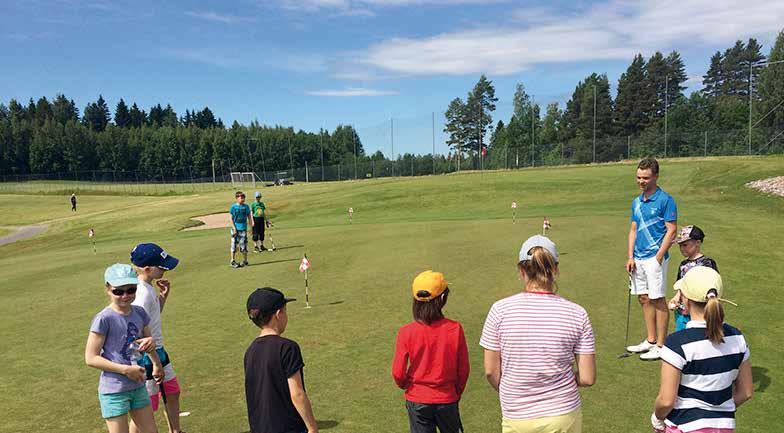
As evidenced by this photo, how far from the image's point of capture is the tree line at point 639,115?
66.5 m

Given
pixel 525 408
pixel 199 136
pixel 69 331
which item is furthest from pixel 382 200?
pixel 199 136

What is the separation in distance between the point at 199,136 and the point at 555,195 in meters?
117

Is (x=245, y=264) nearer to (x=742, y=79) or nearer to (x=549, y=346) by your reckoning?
(x=549, y=346)

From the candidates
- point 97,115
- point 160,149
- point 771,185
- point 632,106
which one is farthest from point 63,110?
point 771,185

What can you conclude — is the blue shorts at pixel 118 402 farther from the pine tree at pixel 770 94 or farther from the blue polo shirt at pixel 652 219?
the pine tree at pixel 770 94

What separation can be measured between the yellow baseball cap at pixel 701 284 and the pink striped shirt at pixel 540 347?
0.81 m

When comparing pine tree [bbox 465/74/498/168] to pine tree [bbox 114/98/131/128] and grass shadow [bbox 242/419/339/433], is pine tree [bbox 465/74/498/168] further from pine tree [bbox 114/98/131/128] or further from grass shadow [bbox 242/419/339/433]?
pine tree [bbox 114/98/131/128]

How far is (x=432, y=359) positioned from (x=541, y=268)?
123cm

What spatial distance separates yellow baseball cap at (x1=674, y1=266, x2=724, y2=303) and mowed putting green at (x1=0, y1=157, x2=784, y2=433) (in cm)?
247

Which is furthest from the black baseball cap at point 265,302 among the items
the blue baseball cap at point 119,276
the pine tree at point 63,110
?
the pine tree at point 63,110

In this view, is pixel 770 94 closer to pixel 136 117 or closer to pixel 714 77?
pixel 714 77

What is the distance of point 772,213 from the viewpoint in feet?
73.6

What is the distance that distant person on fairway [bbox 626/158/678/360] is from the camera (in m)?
7.55

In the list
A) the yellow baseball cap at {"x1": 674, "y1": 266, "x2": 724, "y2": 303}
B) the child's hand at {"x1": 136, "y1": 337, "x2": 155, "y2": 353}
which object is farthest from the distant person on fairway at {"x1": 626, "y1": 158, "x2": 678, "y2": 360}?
the child's hand at {"x1": 136, "y1": 337, "x2": 155, "y2": 353}
